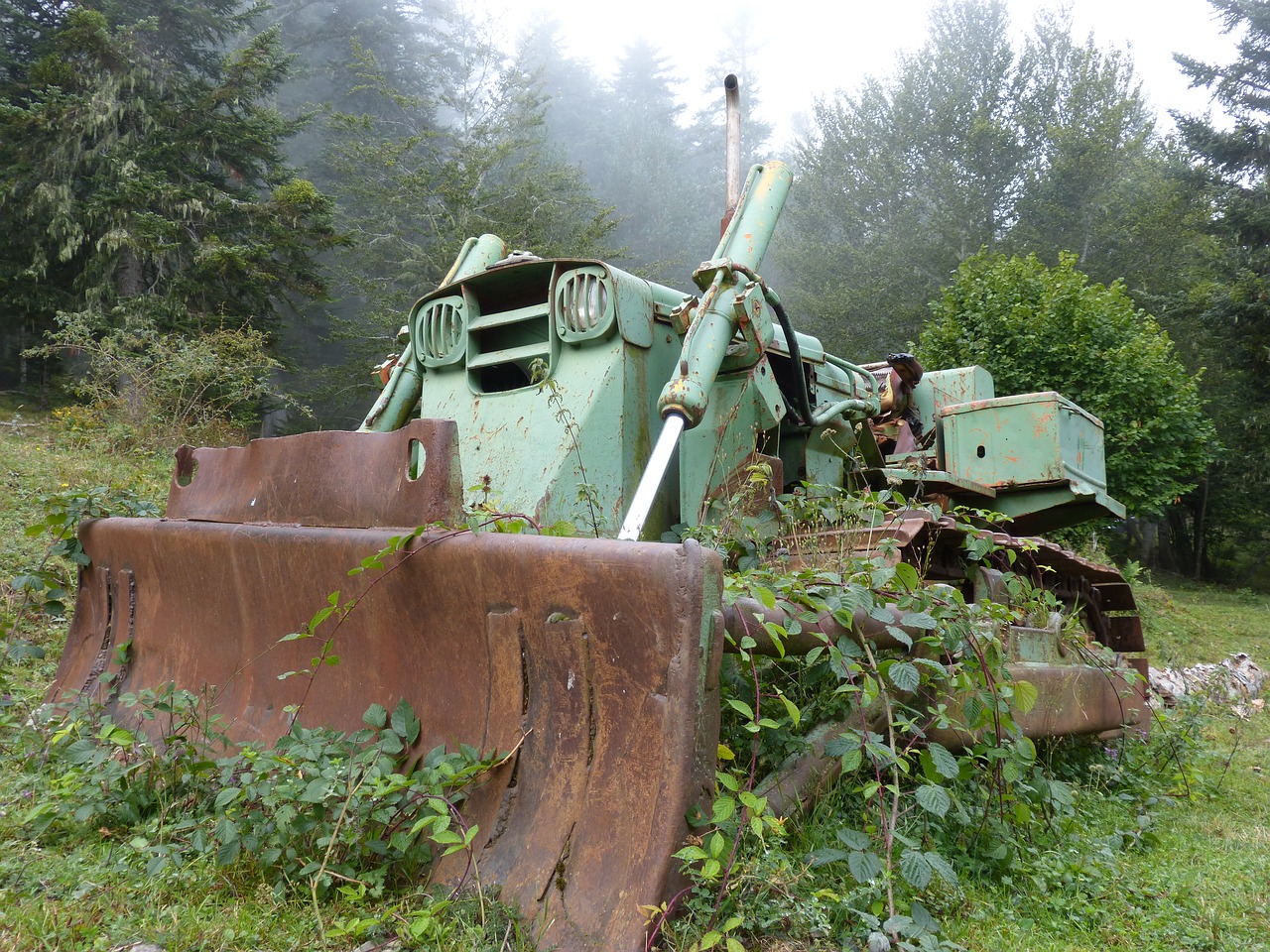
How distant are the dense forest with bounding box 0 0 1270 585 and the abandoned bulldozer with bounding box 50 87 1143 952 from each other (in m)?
8.01

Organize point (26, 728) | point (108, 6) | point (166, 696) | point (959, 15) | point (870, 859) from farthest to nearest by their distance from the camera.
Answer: point (959, 15) → point (108, 6) → point (26, 728) → point (166, 696) → point (870, 859)

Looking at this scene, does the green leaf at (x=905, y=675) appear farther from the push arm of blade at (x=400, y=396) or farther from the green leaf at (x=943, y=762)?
the push arm of blade at (x=400, y=396)

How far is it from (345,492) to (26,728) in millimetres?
1473

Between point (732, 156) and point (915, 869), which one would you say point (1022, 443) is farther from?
point (915, 869)

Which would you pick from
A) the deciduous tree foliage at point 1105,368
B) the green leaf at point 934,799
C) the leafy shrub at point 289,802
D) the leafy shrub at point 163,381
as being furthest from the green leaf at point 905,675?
the deciduous tree foliage at point 1105,368

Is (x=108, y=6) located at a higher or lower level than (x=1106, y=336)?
higher

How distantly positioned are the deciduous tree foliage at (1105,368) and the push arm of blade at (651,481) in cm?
1215

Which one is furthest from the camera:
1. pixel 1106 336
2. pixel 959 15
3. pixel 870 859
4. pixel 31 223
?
pixel 959 15

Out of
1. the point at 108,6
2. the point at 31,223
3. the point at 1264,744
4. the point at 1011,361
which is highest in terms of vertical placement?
the point at 108,6

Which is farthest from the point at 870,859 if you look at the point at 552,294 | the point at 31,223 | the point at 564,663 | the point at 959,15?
the point at 959,15

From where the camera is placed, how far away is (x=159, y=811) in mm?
2682

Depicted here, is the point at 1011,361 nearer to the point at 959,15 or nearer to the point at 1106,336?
the point at 1106,336

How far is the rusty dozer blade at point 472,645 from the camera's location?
1939mm

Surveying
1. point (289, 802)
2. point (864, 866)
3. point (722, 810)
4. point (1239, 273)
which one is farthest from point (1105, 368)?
point (289, 802)
